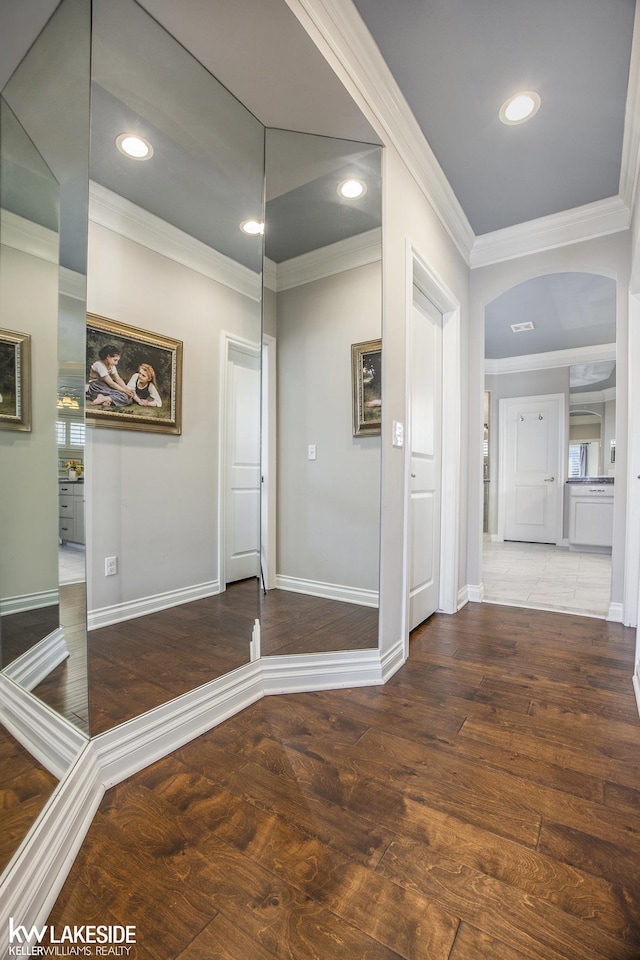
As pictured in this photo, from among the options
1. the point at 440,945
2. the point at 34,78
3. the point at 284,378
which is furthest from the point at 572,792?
the point at 34,78

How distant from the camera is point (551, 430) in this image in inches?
249


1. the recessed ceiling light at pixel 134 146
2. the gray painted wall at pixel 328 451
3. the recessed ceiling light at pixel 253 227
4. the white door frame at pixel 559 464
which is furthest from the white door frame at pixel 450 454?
the white door frame at pixel 559 464

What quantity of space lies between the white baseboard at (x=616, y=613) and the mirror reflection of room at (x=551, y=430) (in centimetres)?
116

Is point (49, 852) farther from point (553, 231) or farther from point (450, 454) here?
point (553, 231)

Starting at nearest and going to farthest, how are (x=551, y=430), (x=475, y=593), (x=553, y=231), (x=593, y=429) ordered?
(x=553, y=231), (x=475, y=593), (x=551, y=430), (x=593, y=429)

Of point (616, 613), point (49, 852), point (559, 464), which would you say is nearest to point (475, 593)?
point (616, 613)

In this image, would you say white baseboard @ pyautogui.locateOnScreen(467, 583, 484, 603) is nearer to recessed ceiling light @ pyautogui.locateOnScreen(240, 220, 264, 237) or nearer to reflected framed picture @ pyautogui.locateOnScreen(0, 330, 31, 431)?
recessed ceiling light @ pyautogui.locateOnScreen(240, 220, 264, 237)

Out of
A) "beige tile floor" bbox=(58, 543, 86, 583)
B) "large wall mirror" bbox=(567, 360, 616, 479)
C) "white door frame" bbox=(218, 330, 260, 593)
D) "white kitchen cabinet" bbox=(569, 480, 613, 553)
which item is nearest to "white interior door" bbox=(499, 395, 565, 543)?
"white kitchen cabinet" bbox=(569, 480, 613, 553)

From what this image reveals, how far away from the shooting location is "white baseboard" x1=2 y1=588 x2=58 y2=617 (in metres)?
1.11

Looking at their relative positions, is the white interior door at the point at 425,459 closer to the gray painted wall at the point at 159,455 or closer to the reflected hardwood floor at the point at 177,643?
the reflected hardwood floor at the point at 177,643

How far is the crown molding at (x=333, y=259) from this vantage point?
6.27 feet

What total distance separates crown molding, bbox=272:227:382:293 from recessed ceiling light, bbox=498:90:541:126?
87 cm

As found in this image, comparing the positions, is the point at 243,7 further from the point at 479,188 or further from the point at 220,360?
the point at 479,188

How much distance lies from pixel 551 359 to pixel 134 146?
248 inches
